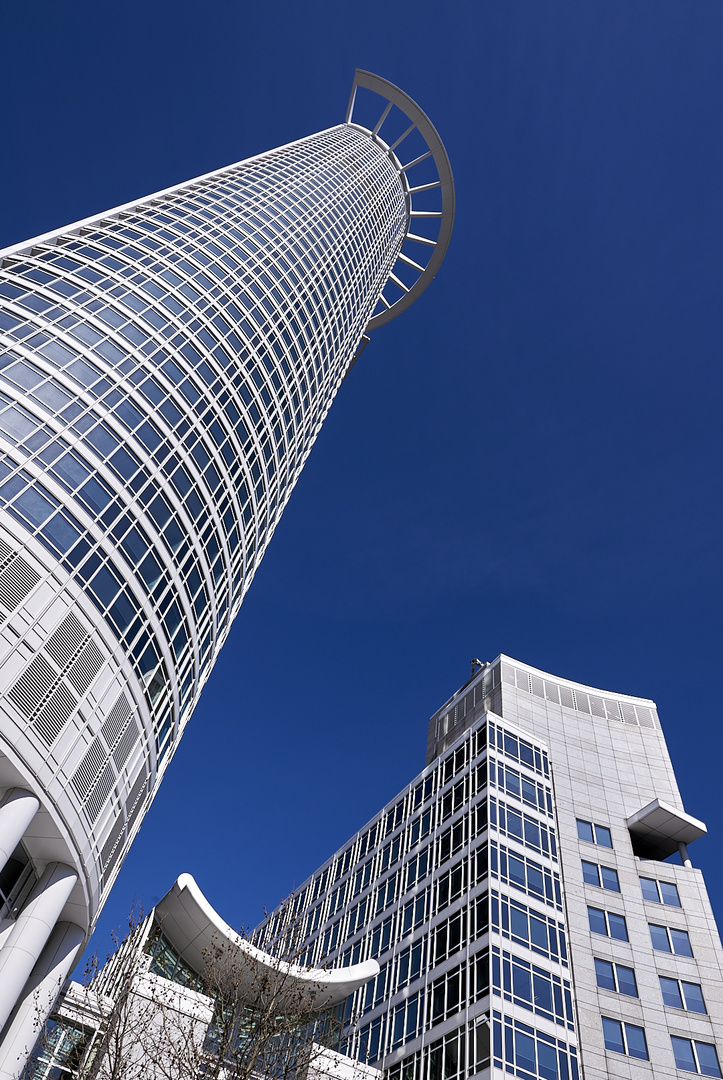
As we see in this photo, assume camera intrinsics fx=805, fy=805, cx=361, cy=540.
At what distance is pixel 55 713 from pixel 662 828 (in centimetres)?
4381

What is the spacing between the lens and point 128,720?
109ft

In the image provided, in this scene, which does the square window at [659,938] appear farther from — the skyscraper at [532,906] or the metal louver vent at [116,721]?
the metal louver vent at [116,721]

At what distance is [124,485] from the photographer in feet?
119

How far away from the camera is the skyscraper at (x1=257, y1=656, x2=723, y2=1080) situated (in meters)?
41.8

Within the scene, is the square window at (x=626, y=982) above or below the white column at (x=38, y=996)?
above

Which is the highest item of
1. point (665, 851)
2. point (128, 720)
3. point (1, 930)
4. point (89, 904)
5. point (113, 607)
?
point (665, 851)

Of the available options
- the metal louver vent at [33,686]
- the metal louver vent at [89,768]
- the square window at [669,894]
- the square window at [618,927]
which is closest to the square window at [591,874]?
the square window at [618,927]

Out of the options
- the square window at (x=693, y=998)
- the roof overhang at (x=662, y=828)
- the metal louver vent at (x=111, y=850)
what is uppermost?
the roof overhang at (x=662, y=828)

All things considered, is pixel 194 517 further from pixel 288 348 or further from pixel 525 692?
pixel 525 692

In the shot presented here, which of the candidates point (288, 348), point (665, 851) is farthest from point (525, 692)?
point (288, 348)

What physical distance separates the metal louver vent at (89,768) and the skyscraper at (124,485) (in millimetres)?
95

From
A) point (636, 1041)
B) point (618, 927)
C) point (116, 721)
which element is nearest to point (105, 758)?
point (116, 721)

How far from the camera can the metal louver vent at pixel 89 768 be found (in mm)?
29250

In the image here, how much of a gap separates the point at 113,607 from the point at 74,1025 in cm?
1671
